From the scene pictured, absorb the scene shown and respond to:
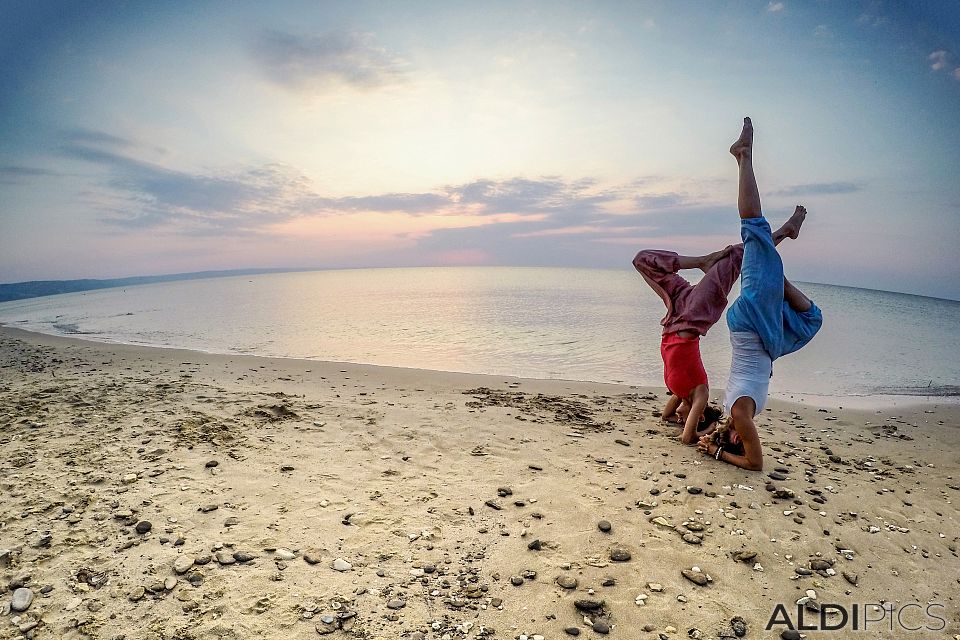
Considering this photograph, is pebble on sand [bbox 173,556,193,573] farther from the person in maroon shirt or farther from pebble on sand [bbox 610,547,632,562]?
the person in maroon shirt

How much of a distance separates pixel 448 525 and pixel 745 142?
14.9 feet

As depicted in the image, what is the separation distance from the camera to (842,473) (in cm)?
498

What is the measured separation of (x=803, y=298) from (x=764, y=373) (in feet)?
2.81

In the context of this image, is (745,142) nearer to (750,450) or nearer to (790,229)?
(790,229)

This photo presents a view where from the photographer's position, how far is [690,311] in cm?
589

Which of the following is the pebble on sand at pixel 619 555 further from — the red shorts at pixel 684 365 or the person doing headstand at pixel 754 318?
the red shorts at pixel 684 365

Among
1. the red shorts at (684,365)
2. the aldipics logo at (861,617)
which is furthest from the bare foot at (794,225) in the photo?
the aldipics logo at (861,617)

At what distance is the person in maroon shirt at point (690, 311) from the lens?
5699 mm

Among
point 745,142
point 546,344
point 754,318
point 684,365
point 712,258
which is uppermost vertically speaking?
point 745,142

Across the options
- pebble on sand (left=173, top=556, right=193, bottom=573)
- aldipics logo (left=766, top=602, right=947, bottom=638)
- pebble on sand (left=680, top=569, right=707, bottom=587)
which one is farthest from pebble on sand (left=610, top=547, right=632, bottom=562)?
pebble on sand (left=173, top=556, right=193, bottom=573)

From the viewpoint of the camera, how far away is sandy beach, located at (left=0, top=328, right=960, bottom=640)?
2.86 meters

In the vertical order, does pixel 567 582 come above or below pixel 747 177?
below

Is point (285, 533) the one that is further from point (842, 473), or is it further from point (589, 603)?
point (842, 473)

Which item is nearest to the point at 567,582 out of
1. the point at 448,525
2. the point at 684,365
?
the point at 448,525
